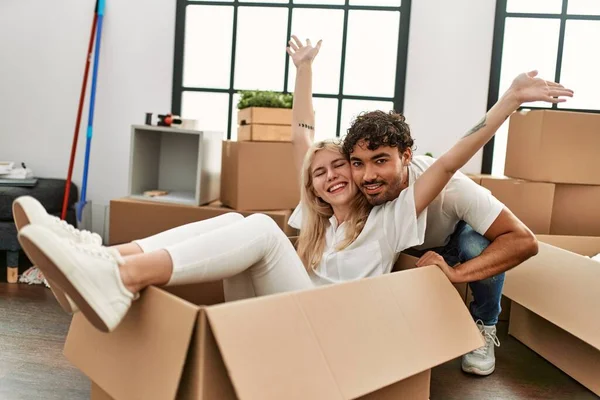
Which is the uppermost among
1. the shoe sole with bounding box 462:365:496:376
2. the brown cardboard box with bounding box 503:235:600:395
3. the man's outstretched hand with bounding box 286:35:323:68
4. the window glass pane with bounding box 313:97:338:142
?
the man's outstretched hand with bounding box 286:35:323:68

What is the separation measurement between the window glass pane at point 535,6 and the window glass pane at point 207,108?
4.95 feet

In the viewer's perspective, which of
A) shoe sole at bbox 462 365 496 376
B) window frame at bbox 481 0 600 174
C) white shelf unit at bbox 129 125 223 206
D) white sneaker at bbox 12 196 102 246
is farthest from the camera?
window frame at bbox 481 0 600 174

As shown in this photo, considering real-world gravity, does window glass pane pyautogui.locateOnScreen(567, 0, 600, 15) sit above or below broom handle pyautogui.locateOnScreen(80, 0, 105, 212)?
above

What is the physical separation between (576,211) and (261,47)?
1.73m

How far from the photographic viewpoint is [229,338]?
36.8 inches

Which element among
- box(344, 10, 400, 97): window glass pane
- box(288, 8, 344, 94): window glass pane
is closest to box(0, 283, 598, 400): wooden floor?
box(344, 10, 400, 97): window glass pane

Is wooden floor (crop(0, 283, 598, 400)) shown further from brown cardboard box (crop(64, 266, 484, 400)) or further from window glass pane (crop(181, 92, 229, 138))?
window glass pane (crop(181, 92, 229, 138))

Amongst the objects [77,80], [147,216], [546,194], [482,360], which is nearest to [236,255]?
[482,360]

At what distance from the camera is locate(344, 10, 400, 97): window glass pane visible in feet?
9.70

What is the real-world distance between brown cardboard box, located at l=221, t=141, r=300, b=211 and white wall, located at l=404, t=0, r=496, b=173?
0.77 metres

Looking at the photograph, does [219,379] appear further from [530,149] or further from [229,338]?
[530,149]

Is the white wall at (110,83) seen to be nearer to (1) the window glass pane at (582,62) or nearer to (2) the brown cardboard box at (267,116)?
(1) the window glass pane at (582,62)

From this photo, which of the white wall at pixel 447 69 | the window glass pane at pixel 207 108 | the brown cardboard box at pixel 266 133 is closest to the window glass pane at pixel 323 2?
the white wall at pixel 447 69

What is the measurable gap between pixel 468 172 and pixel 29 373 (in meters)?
2.12
